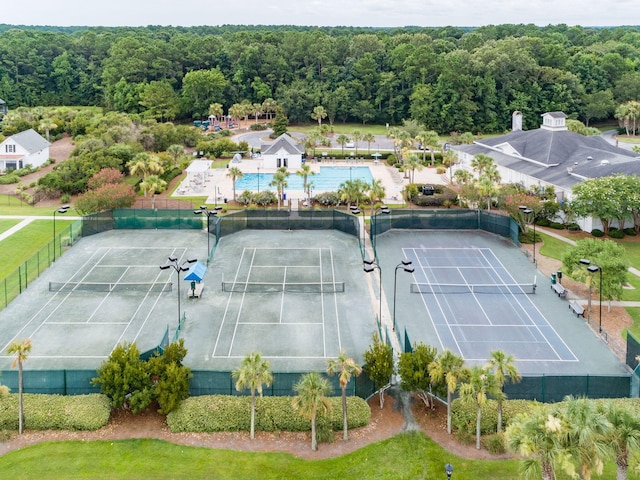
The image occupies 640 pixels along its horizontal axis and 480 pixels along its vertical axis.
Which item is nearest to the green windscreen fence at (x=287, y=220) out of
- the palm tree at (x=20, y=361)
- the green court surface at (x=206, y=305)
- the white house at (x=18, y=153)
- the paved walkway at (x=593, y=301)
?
the green court surface at (x=206, y=305)

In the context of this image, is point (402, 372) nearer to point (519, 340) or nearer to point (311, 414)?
point (311, 414)

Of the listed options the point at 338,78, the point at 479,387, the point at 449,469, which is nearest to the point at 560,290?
the point at 479,387

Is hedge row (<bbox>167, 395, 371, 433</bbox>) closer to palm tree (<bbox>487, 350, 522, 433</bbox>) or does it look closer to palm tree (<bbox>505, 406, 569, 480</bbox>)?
palm tree (<bbox>487, 350, 522, 433</bbox>)

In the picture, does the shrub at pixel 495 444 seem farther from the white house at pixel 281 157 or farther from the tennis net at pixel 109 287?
the white house at pixel 281 157

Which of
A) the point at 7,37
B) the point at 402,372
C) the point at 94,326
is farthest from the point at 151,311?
the point at 7,37

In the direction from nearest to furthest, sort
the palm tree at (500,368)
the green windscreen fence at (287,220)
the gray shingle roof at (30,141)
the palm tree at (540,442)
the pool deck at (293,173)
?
1. the palm tree at (540,442)
2. the palm tree at (500,368)
3. the green windscreen fence at (287,220)
4. the pool deck at (293,173)
5. the gray shingle roof at (30,141)

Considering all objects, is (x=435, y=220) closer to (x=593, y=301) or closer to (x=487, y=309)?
(x=487, y=309)

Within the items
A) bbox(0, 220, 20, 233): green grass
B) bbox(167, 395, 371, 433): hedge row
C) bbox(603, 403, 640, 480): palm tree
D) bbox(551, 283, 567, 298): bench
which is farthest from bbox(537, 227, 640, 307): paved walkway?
bbox(0, 220, 20, 233): green grass
